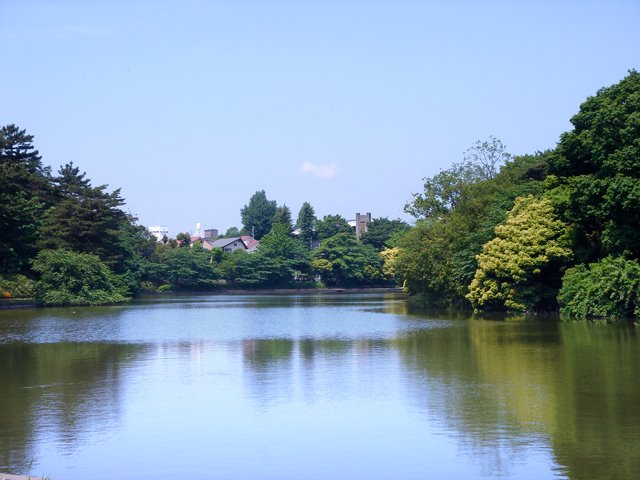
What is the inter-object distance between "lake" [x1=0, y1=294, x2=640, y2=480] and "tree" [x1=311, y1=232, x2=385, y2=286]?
7918 cm

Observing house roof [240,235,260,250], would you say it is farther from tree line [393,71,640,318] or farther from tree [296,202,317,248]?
tree line [393,71,640,318]

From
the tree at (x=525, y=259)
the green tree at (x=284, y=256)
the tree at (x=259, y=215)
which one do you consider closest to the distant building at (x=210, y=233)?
the tree at (x=259, y=215)

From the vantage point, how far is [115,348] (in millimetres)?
29125

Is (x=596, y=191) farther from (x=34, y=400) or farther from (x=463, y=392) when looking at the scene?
(x=34, y=400)

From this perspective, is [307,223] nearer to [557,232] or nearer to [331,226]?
[331,226]

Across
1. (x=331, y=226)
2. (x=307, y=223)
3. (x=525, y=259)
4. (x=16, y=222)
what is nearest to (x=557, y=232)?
(x=525, y=259)

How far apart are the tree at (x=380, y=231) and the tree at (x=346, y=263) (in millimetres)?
11887

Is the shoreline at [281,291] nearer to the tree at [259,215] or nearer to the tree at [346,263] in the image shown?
the tree at [346,263]

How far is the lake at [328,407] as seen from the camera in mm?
11812

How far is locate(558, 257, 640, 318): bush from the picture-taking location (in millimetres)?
35500

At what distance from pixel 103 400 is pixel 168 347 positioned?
12158 mm

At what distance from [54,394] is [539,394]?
995 centimetres

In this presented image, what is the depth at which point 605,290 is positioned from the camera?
119 feet

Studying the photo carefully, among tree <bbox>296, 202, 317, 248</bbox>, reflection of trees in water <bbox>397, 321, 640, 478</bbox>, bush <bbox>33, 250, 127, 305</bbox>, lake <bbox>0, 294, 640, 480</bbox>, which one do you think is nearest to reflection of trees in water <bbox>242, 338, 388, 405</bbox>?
lake <bbox>0, 294, 640, 480</bbox>
